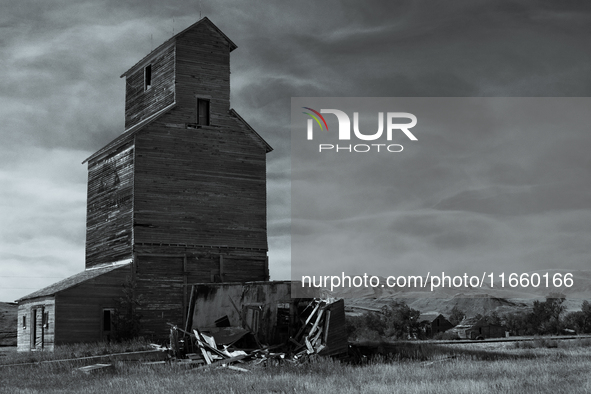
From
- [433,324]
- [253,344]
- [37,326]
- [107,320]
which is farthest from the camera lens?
[433,324]

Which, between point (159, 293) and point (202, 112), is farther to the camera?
point (202, 112)

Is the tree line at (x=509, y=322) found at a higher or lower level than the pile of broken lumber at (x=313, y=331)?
lower

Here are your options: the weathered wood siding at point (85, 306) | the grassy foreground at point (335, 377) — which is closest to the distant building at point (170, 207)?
the weathered wood siding at point (85, 306)

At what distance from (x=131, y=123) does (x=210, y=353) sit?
22.5m

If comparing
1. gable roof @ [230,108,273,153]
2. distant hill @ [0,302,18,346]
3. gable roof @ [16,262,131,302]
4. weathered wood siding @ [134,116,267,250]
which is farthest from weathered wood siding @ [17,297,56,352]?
gable roof @ [230,108,273,153]

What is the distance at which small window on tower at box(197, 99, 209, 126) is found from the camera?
128 ft

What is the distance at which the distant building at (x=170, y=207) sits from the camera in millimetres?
35344

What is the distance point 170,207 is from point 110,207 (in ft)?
13.0

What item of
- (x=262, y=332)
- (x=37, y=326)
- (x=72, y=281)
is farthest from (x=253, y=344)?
(x=37, y=326)

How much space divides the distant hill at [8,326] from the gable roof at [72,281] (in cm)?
565

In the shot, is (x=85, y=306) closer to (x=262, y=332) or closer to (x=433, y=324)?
(x=262, y=332)

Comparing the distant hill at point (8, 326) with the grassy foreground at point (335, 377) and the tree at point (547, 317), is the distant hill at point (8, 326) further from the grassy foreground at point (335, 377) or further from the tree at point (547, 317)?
the tree at point (547, 317)

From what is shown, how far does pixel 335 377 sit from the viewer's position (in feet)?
61.3

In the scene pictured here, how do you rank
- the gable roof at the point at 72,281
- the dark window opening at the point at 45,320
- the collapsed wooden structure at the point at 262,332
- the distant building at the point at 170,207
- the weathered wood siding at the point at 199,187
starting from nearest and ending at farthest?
the collapsed wooden structure at the point at 262,332 → the gable roof at the point at 72,281 → the dark window opening at the point at 45,320 → the distant building at the point at 170,207 → the weathered wood siding at the point at 199,187
